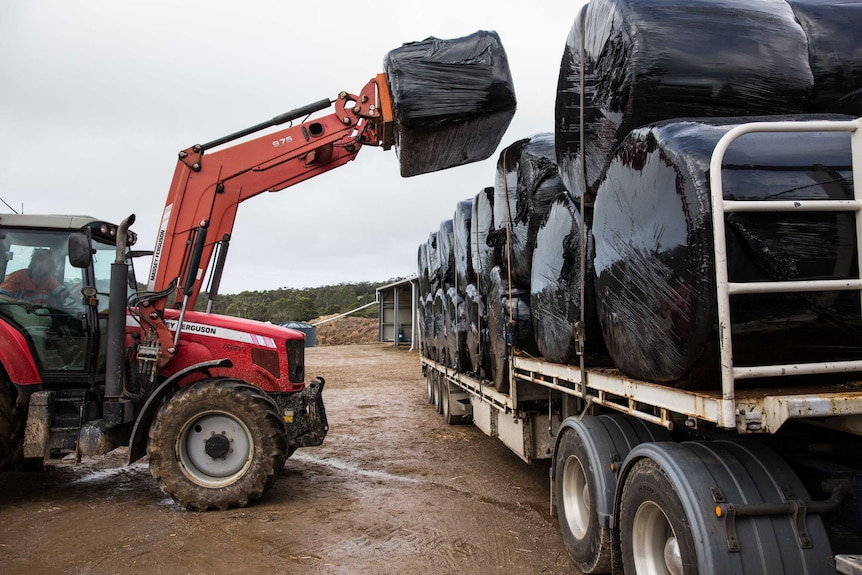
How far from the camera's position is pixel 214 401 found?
5633 millimetres

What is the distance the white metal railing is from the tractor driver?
5.58m

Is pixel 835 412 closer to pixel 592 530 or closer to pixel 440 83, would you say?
pixel 592 530

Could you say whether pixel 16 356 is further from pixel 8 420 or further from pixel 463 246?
pixel 463 246

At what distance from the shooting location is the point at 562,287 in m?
4.27

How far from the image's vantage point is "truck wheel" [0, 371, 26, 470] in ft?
18.2

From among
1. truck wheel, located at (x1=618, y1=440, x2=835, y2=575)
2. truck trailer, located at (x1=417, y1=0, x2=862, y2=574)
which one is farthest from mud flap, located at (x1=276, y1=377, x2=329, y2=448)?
truck wheel, located at (x1=618, y1=440, x2=835, y2=575)

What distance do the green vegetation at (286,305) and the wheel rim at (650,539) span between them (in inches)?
1471

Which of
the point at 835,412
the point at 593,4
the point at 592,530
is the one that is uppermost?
the point at 593,4

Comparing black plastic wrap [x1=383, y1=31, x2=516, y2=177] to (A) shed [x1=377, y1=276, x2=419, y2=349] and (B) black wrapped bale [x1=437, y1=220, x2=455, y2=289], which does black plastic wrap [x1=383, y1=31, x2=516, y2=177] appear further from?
(A) shed [x1=377, y1=276, x2=419, y2=349]

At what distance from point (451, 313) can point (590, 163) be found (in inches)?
187

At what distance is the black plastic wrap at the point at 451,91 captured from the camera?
5.51 metres

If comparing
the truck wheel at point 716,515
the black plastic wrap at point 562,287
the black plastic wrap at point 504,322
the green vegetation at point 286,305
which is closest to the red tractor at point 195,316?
the black plastic wrap at point 504,322

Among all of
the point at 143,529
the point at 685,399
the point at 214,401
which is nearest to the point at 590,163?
the point at 685,399

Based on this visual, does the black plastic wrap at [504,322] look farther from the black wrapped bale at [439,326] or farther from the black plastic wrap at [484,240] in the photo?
the black wrapped bale at [439,326]
